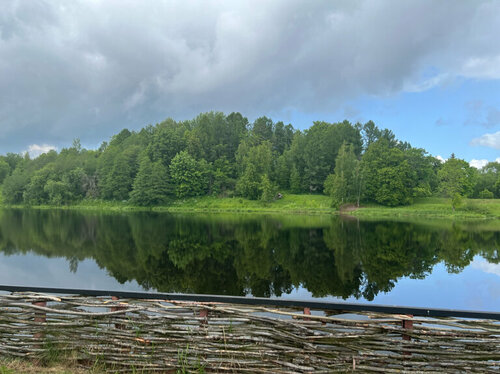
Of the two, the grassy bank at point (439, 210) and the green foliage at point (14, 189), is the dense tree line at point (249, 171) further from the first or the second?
the grassy bank at point (439, 210)

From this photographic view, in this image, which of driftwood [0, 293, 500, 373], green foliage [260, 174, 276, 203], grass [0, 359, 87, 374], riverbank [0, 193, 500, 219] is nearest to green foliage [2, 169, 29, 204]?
riverbank [0, 193, 500, 219]

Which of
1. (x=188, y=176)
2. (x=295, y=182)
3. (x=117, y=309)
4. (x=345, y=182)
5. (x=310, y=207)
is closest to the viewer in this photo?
(x=117, y=309)

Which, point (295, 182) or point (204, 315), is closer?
point (204, 315)

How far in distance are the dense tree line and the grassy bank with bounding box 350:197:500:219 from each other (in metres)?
2.64

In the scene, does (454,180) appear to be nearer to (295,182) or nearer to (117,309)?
(295,182)

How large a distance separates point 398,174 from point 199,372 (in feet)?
221

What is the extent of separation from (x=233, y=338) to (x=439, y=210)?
58.2m

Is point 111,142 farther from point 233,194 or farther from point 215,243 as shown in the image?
point 215,243

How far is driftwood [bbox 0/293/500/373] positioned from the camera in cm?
362

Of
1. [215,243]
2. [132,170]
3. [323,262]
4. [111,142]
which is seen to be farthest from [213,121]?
[323,262]

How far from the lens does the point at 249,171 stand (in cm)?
6969

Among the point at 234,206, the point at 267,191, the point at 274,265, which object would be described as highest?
the point at 267,191

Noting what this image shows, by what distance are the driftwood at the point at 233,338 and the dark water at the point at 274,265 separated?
24.8 ft

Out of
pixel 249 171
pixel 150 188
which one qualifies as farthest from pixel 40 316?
pixel 150 188
